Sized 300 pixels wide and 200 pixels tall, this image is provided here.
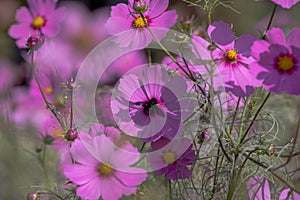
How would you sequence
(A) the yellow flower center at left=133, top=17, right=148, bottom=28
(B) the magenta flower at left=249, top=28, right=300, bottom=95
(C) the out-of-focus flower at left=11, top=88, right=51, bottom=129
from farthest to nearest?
(C) the out-of-focus flower at left=11, top=88, right=51, bottom=129, (A) the yellow flower center at left=133, top=17, right=148, bottom=28, (B) the magenta flower at left=249, top=28, right=300, bottom=95

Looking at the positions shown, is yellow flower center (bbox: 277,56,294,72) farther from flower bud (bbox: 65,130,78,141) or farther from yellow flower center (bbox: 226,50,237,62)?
flower bud (bbox: 65,130,78,141)

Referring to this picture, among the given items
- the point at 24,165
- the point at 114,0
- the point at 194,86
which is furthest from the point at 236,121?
the point at 114,0

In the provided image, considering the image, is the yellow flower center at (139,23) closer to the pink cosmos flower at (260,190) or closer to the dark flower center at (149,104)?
the dark flower center at (149,104)

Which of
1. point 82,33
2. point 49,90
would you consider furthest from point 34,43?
point 82,33

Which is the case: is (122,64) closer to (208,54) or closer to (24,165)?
(24,165)

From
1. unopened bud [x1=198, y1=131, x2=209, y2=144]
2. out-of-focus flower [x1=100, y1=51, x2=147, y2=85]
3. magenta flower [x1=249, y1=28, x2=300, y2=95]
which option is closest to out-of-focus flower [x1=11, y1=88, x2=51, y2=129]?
out-of-focus flower [x1=100, y1=51, x2=147, y2=85]

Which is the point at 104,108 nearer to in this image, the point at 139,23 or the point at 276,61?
the point at 139,23
